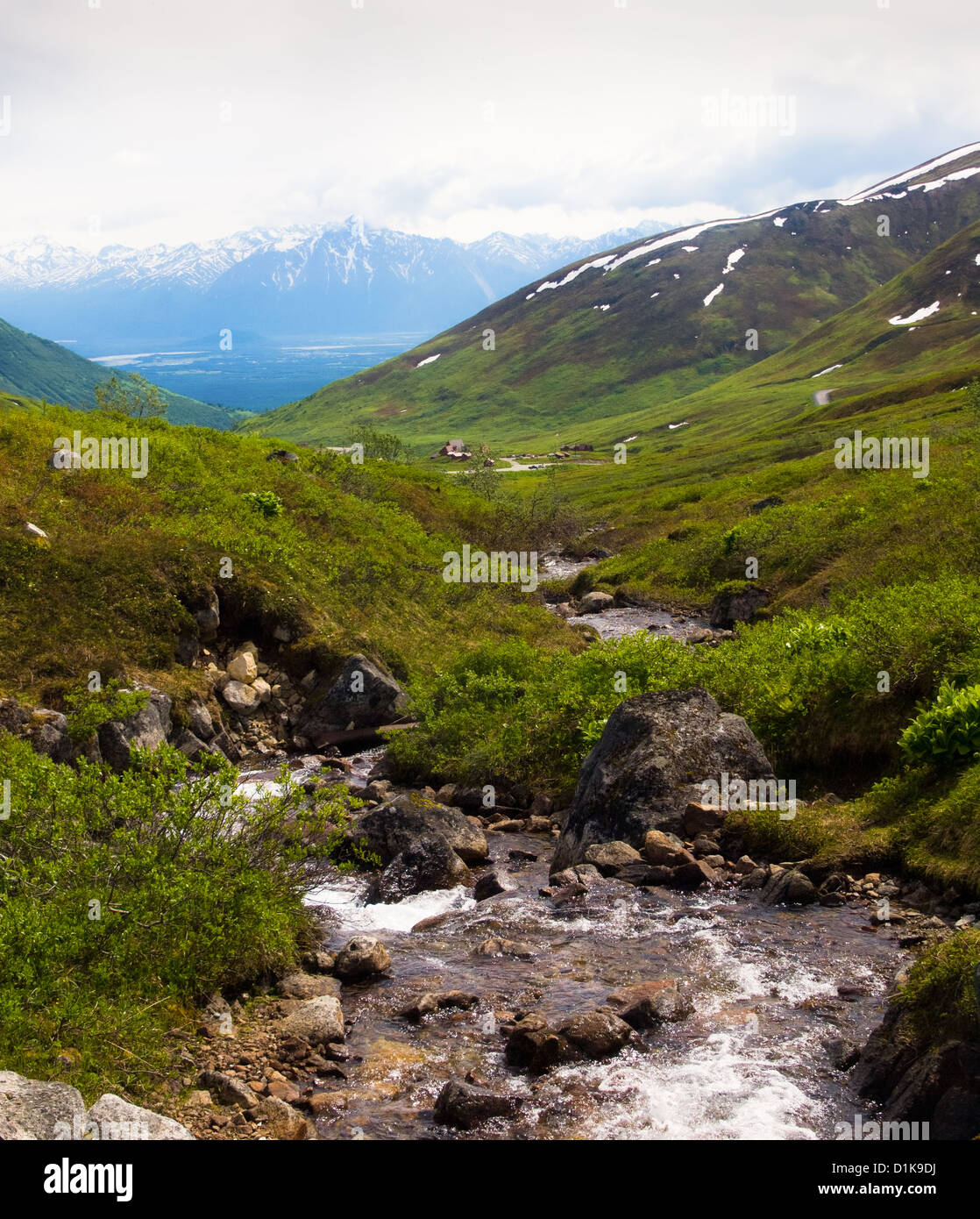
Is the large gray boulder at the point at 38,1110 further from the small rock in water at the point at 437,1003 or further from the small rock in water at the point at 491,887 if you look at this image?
the small rock in water at the point at 491,887

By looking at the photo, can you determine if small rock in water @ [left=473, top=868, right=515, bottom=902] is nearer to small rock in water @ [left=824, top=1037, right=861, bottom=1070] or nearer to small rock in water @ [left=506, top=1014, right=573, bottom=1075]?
small rock in water @ [left=506, top=1014, right=573, bottom=1075]

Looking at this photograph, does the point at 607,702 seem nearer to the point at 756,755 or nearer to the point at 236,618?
the point at 756,755

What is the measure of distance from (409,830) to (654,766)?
205 inches

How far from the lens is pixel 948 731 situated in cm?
1680

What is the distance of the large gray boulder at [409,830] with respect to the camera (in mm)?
18547

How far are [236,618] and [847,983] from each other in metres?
21.9

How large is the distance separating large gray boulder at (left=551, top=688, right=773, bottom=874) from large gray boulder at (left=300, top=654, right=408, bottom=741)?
958 cm

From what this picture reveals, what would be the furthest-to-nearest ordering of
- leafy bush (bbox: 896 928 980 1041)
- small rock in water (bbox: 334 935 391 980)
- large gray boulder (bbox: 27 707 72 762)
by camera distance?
1. large gray boulder (bbox: 27 707 72 762)
2. small rock in water (bbox: 334 935 391 980)
3. leafy bush (bbox: 896 928 980 1041)

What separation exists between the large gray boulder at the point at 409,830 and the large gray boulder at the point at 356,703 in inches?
313

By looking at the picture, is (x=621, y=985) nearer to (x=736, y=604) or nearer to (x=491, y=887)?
(x=491, y=887)

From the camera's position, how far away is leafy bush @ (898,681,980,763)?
16.6 m

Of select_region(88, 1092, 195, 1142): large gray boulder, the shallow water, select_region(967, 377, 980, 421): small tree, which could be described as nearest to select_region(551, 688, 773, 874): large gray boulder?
the shallow water

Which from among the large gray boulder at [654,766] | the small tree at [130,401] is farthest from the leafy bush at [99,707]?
the small tree at [130,401]

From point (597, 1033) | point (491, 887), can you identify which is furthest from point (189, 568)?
point (597, 1033)
